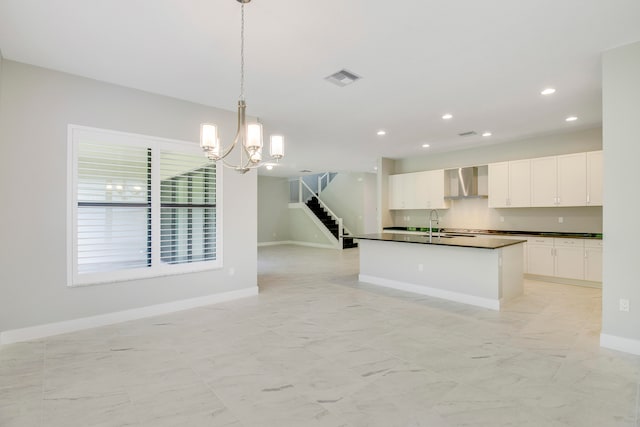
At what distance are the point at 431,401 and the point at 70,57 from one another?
14.9ft

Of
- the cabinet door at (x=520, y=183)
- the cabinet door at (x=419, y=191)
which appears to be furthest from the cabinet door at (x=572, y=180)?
the cabinet door at (x=419, y=191)

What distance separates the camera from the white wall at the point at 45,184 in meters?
3.41

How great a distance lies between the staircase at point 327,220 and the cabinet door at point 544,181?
6153mm

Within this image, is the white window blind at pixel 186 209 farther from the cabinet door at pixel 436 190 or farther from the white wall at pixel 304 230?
the white wall at pixel 304 230

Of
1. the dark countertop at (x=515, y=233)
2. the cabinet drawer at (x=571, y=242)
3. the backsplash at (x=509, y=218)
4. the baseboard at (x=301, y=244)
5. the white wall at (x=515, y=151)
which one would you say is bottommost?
the baseboard at (x=301, y=244)

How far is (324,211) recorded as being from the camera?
13594 mm

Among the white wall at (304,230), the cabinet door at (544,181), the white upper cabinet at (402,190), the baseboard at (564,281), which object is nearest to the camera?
the baseboard at (564,281)

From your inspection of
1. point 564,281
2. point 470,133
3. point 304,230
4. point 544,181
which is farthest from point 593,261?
point 304,230

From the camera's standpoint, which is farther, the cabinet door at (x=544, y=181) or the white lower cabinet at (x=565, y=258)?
the cabinet door at (x=544, y=181)

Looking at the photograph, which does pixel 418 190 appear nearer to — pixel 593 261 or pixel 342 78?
pixel 593 261

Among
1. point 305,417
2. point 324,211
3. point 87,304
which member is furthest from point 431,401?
point 324,211

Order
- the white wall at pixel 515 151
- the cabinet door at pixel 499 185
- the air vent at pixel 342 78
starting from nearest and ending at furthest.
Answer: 1. the air vent at pixel 342 78
2. the white wall at pixel 515 151
3. the cabinet door at pixel 499 185

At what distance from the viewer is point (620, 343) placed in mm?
3162

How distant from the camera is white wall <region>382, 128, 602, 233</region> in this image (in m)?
6.28
